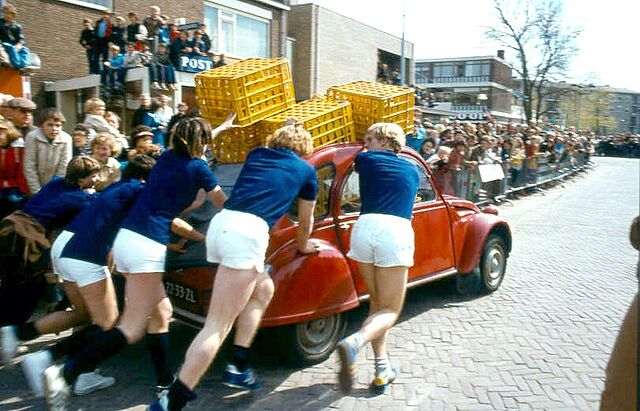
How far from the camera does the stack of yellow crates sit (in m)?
4.92

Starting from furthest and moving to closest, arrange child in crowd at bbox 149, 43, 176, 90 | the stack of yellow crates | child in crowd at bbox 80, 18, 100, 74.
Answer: child in crowd at bbox 80, 18, 100, 74, child in crowd at bbox 149, 43, 176, 90, the stack of yellow crates

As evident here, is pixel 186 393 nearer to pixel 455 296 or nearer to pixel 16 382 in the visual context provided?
pixel 16 382

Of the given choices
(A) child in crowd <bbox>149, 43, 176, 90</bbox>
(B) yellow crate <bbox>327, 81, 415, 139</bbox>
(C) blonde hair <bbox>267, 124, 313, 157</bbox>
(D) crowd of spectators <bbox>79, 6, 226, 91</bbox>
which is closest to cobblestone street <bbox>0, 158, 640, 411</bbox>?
(C) blonde hair <bbox>267, 124, 313, 157</bbox>

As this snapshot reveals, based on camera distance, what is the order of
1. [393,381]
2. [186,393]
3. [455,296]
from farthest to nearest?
1. [455,296]
2. [393,381]
3. [186,393]

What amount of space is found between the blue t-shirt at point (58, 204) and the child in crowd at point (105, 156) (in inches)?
32.0

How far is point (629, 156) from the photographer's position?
4069 centimetres

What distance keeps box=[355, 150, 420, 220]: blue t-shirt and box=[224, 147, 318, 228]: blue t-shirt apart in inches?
16.8

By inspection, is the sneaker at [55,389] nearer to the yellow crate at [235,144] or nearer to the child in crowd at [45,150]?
the yellow crate at [235,144]

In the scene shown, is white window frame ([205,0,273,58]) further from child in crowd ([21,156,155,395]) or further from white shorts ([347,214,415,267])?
white shorts ([347,214,415,267])

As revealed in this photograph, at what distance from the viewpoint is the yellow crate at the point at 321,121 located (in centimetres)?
481

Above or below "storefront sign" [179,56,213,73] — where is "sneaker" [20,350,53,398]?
below

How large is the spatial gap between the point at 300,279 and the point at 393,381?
105cm

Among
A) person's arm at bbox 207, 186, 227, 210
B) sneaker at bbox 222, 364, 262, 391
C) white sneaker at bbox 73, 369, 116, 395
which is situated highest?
person's arm at bbox 207, 186, 227, 210

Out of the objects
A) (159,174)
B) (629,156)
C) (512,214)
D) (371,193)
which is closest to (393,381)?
(371,193)
